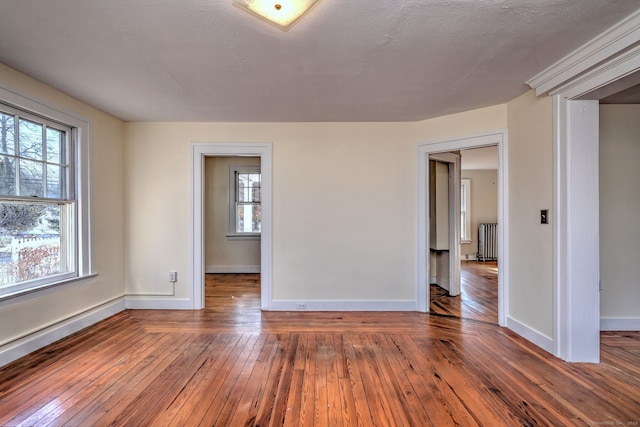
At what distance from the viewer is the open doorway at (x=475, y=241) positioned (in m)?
3.84

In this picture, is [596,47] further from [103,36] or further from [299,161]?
[103,36]

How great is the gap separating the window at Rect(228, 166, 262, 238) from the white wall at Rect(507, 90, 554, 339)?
4.38m

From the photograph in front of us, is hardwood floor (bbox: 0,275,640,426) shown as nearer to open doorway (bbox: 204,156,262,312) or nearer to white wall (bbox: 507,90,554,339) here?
white wall (bbox: 507,90,554,339)

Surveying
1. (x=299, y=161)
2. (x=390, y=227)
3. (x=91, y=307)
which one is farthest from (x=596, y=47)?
(x=91, y=307)

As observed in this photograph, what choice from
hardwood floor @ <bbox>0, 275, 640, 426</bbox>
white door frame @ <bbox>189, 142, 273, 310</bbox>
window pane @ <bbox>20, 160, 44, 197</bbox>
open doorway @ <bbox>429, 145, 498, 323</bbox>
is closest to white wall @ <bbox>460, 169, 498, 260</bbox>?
open doorway @ <bbox>429, 145, 498, 323</bbox>

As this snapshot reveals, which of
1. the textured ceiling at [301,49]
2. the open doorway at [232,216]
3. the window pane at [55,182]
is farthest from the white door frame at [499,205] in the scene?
the window pane at [55,182]

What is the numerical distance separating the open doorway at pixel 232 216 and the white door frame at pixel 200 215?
226 centimetres

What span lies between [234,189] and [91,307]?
3.22 metres

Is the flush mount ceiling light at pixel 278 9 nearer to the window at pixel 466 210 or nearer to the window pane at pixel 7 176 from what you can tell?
the window pane at pixel 7 176

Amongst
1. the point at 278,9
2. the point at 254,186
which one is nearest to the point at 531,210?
the point at 278,9

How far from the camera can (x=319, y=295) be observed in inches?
136

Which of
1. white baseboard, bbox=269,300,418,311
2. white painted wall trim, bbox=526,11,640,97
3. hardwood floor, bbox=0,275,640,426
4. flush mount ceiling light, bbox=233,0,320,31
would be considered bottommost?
hardwood floor, bbox=0,275,640,426

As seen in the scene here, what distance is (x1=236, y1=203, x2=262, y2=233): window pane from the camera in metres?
5.83

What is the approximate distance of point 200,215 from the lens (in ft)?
11.4
